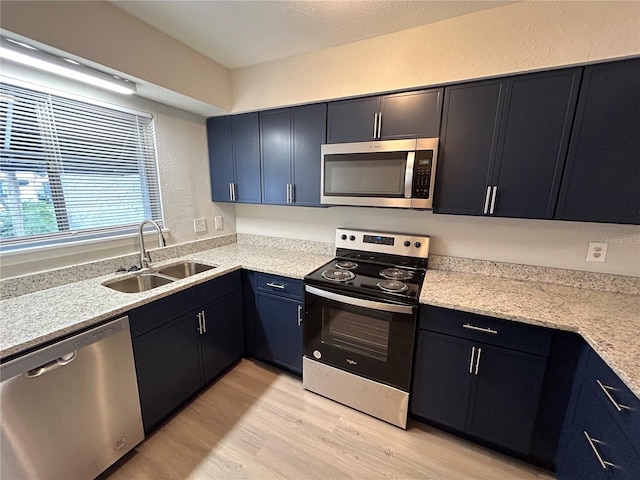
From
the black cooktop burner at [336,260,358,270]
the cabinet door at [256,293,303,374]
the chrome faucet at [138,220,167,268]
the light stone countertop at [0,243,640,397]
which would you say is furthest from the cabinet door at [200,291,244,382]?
the black cooktop burner at [336,260,358,270]

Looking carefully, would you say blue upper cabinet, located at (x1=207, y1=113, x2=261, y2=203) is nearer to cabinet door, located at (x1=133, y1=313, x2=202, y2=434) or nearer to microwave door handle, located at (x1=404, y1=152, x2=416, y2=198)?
cabinet door, located at (x1=133, y1=313, x2=202, y2=434)

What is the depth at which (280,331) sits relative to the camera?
82.0 inches

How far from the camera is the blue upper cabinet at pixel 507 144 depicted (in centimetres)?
140

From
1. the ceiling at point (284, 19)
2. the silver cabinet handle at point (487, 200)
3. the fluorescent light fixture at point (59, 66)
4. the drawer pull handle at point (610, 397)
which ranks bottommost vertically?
the drawer pull handle at point (610, 397)

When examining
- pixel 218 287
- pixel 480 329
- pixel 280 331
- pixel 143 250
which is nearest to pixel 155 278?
pixel 143 250

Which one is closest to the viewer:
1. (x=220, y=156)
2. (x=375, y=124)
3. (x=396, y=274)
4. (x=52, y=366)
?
(x=52, y=366)

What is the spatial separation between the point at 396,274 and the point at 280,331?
101 cm

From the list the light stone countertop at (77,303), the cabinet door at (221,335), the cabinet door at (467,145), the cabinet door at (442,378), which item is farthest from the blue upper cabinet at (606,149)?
the cabinet door at (221,335)

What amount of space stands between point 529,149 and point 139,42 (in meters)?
2.36

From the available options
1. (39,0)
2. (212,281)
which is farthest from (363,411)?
(39,0)

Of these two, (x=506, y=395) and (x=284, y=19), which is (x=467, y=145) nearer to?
(x=284, y=19)

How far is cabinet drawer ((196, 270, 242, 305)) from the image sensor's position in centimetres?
184

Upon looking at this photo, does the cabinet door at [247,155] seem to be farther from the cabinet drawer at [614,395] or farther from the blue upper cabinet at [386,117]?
the cabinet drawer at [614,395]

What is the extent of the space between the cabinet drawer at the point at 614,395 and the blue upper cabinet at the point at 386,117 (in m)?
1.38
